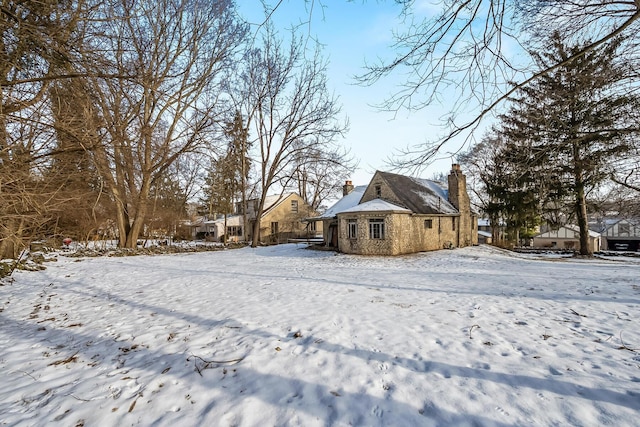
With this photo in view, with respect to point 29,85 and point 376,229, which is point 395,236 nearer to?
point 376,229

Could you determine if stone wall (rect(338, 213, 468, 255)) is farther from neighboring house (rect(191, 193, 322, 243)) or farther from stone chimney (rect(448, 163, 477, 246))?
neighboring house (rect(191, 193, 322, 243))

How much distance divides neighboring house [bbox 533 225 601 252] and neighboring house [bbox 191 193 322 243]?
101 feet

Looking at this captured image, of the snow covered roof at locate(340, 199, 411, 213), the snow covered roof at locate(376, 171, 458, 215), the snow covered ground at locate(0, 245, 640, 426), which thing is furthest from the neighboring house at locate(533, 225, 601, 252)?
the snow covered ground at locate(0, 245, 640, 426)

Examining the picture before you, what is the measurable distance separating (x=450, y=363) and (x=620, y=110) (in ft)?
24.4

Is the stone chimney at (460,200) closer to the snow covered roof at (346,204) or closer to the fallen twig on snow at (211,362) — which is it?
the snow covered roof at (346,204)

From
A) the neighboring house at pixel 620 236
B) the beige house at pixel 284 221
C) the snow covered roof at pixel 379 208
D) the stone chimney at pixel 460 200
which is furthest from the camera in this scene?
the neighboring house at pixel 620 236

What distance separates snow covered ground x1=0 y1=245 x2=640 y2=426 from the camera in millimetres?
2871

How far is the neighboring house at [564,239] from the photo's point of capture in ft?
123

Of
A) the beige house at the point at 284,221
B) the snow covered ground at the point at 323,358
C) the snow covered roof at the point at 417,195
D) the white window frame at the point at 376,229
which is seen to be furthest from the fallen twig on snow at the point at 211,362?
the beige house at the point at 284,221

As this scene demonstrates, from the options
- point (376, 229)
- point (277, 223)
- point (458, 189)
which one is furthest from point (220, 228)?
point (458, 189)

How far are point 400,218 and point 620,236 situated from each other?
42264 millimetres

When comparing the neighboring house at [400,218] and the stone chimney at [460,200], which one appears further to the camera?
the stone chimney at [460,200]

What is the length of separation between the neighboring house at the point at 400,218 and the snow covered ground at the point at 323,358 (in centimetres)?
1041

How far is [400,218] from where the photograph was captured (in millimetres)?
18047
